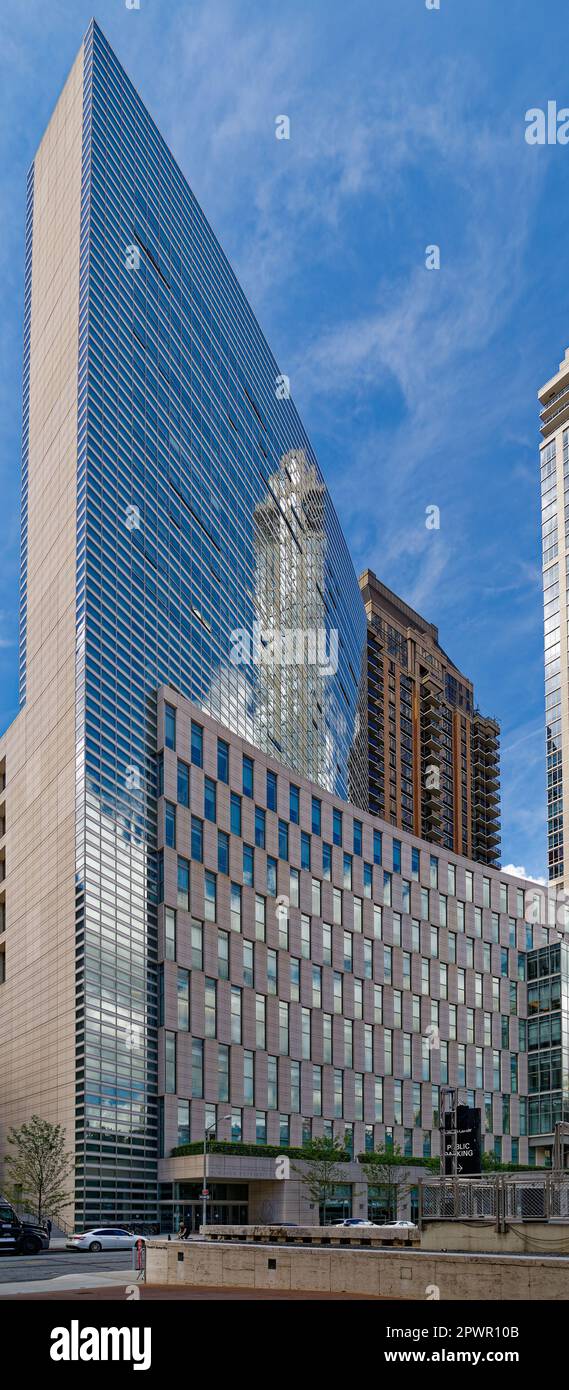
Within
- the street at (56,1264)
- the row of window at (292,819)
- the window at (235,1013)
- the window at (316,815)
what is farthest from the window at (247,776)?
the street at (56,1264)

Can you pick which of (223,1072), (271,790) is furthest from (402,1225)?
(271,790)

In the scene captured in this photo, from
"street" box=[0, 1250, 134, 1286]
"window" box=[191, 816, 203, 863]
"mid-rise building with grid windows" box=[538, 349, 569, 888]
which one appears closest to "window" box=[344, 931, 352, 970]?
"window" box=[191, 816, 203, 863]

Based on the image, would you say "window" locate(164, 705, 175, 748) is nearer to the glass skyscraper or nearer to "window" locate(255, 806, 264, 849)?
the glass skyscraper

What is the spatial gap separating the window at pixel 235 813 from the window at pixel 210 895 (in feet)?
15.8

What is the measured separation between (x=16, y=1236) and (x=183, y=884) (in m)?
34.3

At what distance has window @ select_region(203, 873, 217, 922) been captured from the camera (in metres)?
81.1

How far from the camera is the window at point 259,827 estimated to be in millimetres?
88988

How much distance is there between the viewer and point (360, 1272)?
2395cm

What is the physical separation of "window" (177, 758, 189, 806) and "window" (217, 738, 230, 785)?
4.46m

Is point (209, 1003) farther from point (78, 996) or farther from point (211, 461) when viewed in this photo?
point (211, 461)

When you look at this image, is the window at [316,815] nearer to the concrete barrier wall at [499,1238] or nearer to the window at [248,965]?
the window at [248,965]

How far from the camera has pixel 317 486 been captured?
13250 centimetres

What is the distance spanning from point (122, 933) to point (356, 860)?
32.3m

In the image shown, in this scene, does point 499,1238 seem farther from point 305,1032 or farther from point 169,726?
point 305,1032
